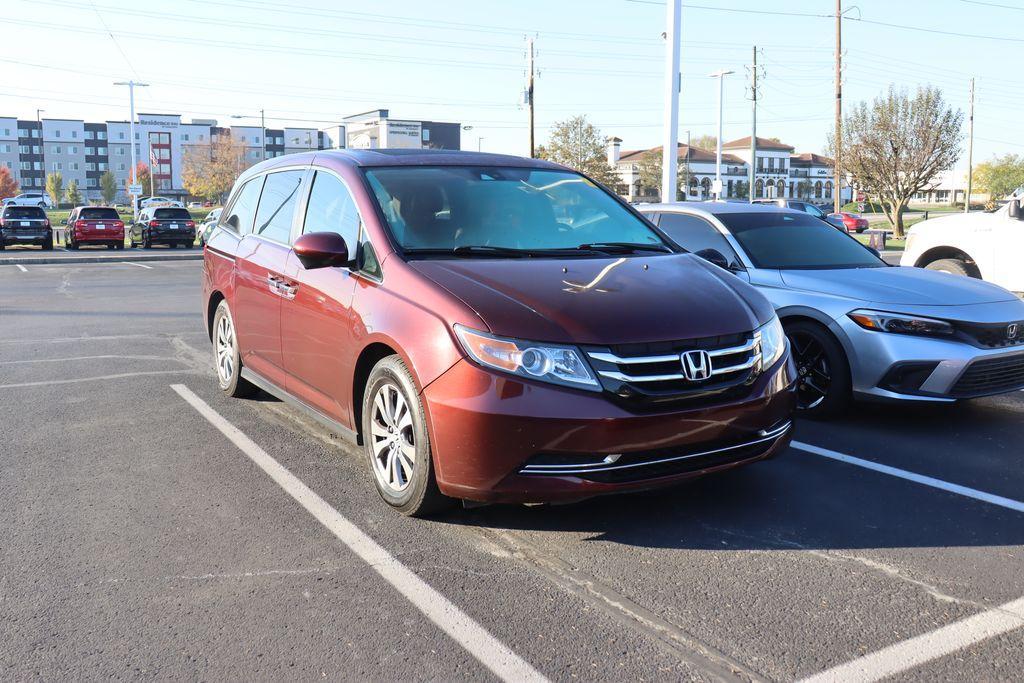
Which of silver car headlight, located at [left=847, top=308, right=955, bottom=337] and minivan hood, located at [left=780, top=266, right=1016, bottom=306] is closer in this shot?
Answer: silver car headlight, located at [left=847, top=308, right=955, bottom=337]

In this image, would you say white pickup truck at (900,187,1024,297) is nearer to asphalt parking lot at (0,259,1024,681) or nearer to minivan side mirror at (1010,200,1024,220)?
minivan side mirror at (1010,200,1024,220)

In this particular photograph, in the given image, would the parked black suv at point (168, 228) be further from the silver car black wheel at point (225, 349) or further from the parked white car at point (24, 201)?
the silver car black wheel at point (225, 349)

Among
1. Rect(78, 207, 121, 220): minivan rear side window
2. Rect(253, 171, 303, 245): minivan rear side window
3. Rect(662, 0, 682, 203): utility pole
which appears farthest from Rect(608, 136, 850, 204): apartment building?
Rect(253, 171, 303, 245): minivan rear side window

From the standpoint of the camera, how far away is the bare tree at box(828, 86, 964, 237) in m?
41.8

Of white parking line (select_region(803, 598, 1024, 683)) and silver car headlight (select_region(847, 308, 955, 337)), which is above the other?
silver car headlight (select_region(847, 308, 955, 337))

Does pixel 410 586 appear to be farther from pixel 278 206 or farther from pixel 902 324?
pixel 902 324

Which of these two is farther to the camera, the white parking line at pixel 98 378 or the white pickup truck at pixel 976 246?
the white pickup truck at pixel 976 246

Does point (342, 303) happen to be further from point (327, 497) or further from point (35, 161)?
point (35, 161)

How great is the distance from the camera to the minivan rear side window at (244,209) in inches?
253

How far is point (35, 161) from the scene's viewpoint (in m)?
144

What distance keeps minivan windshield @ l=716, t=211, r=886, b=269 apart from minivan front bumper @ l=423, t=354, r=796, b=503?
3.34 m

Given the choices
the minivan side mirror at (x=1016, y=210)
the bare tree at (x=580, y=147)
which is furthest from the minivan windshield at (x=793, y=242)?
the bare tree at (x=580, y=147)

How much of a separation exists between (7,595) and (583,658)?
220cm

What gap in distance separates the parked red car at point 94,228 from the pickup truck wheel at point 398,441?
31.9 m
